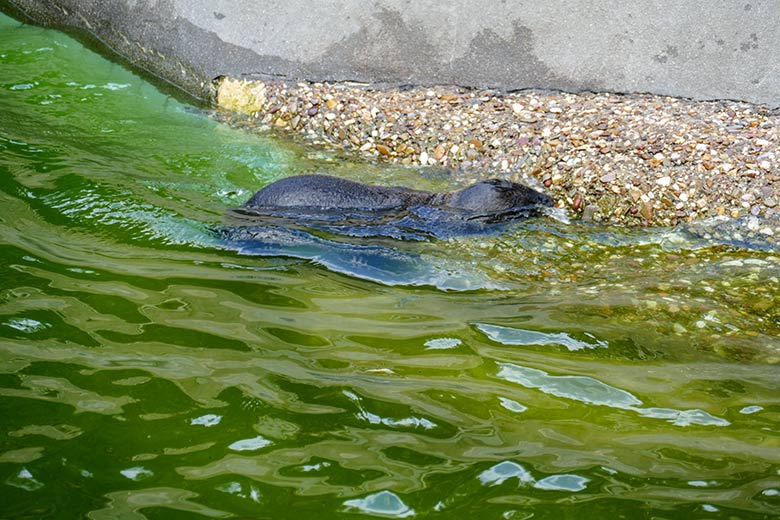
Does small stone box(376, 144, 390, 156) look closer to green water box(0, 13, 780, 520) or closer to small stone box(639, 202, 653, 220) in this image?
green water box(0, 13, 780, 520)

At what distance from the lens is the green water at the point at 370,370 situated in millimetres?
2889

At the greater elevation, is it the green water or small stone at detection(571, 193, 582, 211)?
small stone at detection(571, 193, 582, 211)

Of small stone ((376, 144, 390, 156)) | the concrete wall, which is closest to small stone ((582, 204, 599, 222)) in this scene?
the concrete wall

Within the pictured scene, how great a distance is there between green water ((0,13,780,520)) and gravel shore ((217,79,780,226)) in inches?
18.9

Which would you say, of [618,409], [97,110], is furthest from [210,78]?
[618,409]

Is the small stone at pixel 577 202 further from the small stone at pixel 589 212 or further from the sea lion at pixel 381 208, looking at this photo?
the sea lion at pixel 381 208

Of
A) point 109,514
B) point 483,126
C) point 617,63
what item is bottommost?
point 109,514

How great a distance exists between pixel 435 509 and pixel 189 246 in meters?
3.15

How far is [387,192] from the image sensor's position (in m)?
6.45

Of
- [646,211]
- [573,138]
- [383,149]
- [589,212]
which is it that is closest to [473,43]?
[383,149]

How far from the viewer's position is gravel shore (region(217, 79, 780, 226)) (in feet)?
21.2

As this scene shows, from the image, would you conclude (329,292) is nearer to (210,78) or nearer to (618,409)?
(618,409)

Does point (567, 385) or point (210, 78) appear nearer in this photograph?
point (567, 385)

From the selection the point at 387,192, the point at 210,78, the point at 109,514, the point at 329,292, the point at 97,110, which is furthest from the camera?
the point at 210,78
